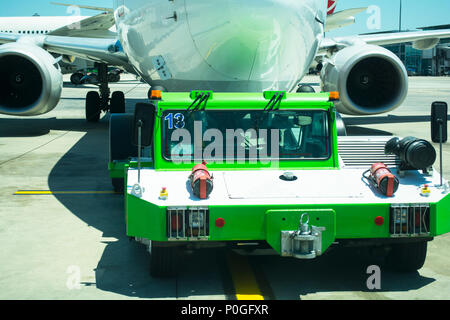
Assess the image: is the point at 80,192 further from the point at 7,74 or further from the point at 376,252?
the point at 7,74

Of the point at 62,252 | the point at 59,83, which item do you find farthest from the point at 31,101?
the point at 62,252

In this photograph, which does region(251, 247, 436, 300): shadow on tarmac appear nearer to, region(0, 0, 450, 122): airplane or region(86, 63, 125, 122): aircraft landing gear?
region(0, 0, 450, 122): airplane

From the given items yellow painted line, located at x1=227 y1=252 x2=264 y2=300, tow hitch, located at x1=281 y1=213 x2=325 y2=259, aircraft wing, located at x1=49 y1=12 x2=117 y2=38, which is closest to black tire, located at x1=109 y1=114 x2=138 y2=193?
yellow painted line, located at x1=227 y1=252 x2=264 y2=300

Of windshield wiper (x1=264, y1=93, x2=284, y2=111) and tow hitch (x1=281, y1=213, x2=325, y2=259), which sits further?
windshield wiper (x1=264, y1=93, x2=284, y2=111)

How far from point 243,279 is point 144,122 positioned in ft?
5.26

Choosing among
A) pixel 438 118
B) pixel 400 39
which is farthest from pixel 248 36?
pixel 400 39

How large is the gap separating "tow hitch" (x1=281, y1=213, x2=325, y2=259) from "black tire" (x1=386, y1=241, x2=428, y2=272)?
1.05m

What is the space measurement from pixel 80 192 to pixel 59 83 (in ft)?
19.3

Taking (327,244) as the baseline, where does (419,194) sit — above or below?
above

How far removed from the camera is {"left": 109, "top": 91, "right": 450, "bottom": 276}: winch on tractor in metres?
4.77

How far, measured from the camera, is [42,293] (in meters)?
4.92

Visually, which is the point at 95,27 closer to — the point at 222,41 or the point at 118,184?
the point at 118,184
